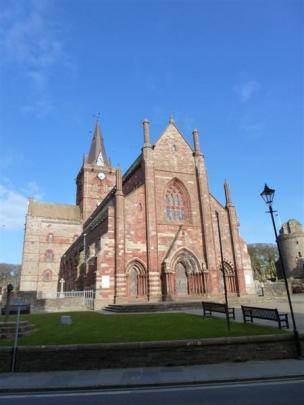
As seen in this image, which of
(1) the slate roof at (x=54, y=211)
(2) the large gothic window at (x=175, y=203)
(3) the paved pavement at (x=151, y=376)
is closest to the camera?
(3) the paved pavement at (x=151, y=376)

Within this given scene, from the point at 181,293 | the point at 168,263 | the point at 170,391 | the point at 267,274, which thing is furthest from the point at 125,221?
the point at 267,274

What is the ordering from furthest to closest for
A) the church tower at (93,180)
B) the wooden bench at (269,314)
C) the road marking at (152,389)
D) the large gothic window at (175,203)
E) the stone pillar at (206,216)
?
1. the church tower at (93,180)
2. the large gothic window at (175,203)
3. the stone pillar at (206,216)
4. the wooden bench at (269,314)
5. the road marking at (152,389)

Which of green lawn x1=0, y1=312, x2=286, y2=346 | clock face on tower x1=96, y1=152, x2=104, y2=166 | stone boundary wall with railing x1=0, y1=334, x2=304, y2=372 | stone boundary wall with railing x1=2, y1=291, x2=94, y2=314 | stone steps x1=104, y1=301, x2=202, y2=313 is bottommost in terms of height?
stone boundary wall with railing x1=0, y1=334, x2=304, y2=372

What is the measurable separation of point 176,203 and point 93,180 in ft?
123

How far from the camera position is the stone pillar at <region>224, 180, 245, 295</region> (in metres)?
32.7

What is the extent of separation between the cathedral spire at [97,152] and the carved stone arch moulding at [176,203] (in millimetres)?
38725

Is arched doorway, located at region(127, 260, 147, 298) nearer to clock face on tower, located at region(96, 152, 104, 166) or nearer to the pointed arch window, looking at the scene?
the pointed arch window

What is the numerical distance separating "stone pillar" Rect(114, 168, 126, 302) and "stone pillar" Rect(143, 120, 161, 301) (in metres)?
2.68

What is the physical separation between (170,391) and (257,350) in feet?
12.5

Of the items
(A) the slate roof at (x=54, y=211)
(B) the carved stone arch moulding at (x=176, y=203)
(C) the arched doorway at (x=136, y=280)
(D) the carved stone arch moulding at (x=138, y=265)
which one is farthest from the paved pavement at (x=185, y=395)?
(A) the slate roof at (x=54, y=211)

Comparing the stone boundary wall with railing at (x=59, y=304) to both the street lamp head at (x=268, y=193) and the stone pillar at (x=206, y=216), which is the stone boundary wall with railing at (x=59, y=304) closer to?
the stone pillar at (x=206, y=216)

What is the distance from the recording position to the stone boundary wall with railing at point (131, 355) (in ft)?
31.4

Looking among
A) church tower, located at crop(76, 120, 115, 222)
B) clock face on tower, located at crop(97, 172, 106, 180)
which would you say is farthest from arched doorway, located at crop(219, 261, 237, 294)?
clock face on tower, located at crop(97, 172, 106, 180)

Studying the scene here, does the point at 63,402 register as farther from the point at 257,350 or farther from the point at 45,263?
the point at 45,263
